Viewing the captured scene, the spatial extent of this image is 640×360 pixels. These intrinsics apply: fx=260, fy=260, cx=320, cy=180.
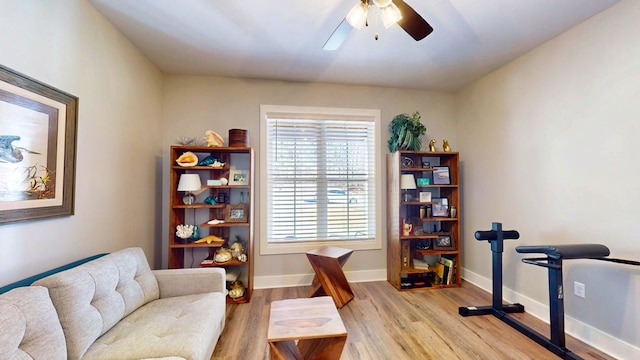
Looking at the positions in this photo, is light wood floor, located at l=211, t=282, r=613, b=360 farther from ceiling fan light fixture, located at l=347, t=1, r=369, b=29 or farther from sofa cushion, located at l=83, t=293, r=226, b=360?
ceiling fan light fixture, located at l=347, t=1, r=369, b=29

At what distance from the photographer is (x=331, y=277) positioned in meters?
2.80

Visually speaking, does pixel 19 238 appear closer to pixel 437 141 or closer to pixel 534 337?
pixel 534 337

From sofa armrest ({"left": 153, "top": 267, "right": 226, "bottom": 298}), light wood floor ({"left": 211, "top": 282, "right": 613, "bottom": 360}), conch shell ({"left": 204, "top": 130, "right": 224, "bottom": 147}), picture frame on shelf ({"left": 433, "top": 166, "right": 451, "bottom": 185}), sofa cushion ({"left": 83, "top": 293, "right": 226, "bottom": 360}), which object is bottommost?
light wood floor ({"left": 211, "top": 282, "right": 613, "bottom": 360})

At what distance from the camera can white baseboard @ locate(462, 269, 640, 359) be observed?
73.4 inches

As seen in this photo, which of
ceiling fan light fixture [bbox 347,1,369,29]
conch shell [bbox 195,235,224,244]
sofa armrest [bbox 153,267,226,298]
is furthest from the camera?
conch shell [bbox 195,235,224,244]

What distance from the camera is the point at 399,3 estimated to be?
1.51 meters

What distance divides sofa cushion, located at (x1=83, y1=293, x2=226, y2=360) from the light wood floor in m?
0.44

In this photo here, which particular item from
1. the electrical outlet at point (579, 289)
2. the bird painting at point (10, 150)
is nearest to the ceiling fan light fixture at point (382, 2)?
the bird painting at point (10, 150)

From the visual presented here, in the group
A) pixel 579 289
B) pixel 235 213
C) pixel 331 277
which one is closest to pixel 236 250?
pixel 235 213

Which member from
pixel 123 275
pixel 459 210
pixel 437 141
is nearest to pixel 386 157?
pixel 437 141

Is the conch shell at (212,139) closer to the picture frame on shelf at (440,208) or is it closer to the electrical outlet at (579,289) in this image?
the picture frame on shelf at (440,208)

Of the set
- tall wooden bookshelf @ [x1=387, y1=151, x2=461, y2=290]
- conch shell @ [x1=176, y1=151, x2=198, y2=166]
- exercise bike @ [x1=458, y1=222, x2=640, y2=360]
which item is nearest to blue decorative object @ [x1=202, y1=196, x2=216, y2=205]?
conch shell @ [x1=176, y1=151, x2=198, y2=166]

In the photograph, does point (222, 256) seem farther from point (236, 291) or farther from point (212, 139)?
point (212, 139)

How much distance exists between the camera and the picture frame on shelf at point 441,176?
10.8 feet
